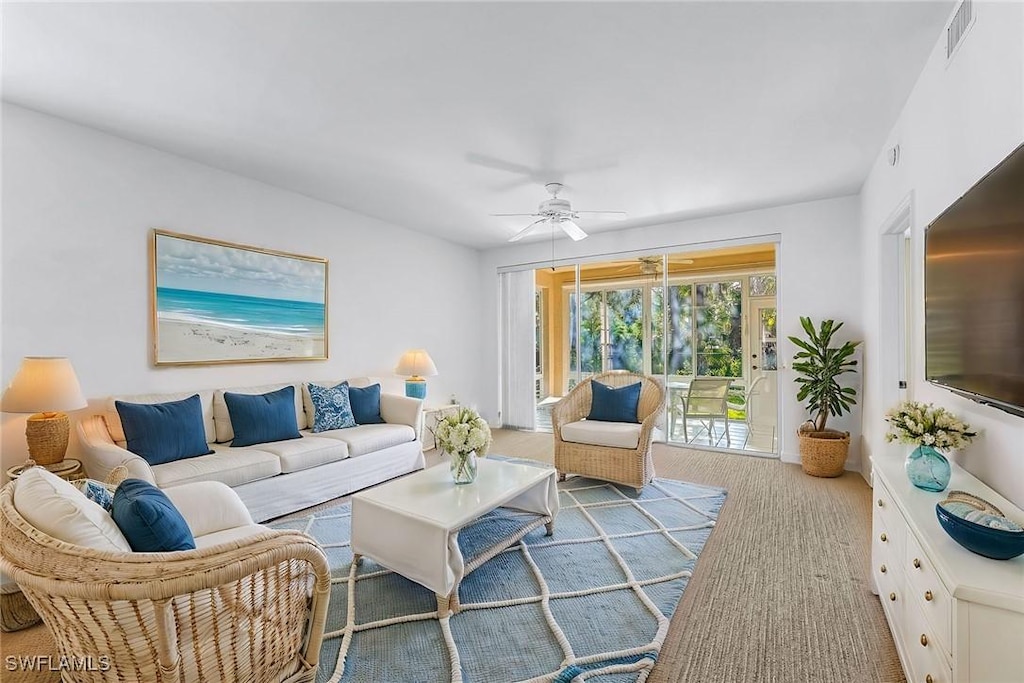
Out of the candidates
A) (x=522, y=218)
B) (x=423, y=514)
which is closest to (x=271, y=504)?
(x=423, y=514)

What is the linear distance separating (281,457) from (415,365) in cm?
201

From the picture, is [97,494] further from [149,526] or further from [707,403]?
[707,403]

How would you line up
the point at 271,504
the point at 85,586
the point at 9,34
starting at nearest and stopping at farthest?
1. the point at 85,586
2. the point at 9,34
3. the point at 271,504

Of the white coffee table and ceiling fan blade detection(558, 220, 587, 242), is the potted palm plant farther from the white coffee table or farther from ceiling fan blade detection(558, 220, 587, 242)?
the white coffee table

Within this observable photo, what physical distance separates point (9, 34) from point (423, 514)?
2810mm

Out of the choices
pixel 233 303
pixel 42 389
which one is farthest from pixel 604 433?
pixel 42 389

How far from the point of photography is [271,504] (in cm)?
314

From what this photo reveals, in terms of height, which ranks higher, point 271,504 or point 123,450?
point 123,450

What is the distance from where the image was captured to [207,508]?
203 cm

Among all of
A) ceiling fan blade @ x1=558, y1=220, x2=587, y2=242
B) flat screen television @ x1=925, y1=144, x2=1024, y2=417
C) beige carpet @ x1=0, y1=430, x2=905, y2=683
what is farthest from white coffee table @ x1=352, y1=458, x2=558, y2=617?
ceiling fan blade @ x1=558, y1=220, x2=587, y2=242

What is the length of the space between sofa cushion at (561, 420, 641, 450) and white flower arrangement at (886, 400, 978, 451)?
1.89 meters

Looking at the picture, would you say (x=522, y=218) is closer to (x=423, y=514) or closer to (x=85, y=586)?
(x=423, y=514)

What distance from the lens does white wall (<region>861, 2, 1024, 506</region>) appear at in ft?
5.05

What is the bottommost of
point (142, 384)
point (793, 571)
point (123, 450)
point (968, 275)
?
point (793, 571)
